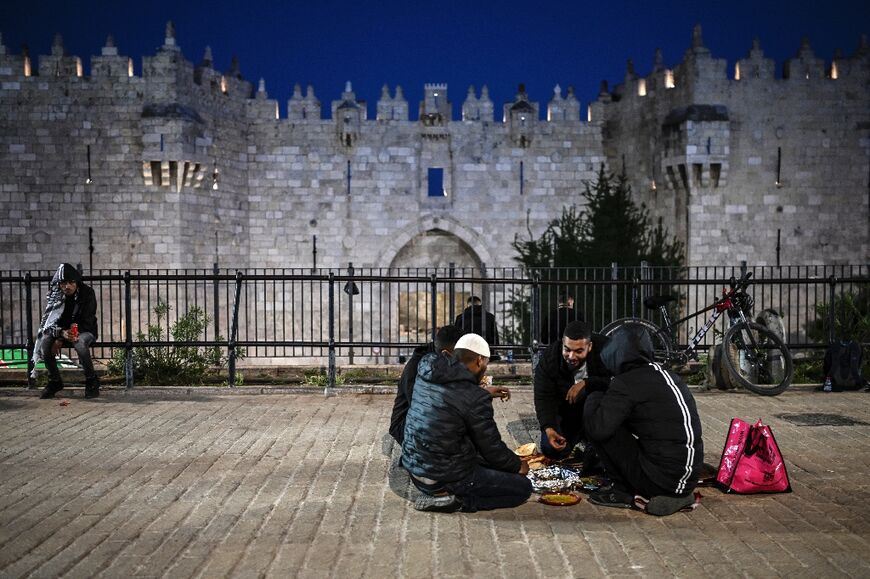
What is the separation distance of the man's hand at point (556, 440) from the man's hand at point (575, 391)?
0.26 m

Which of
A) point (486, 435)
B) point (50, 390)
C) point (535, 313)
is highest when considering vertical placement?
point (535, 313)

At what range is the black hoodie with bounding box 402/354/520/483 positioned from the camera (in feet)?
16.9

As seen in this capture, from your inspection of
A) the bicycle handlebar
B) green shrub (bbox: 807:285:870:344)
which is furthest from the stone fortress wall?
the bicycle handlebar

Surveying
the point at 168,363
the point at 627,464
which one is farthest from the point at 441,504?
the point at 168,363

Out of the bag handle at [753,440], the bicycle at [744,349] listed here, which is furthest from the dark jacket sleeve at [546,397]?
the bicycle at [744,349]

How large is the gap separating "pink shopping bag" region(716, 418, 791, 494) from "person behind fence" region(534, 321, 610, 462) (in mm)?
988

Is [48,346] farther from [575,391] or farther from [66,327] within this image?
[575,391]

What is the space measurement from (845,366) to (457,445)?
7.19 m

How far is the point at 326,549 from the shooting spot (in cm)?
465

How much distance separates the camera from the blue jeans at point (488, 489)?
5309mm

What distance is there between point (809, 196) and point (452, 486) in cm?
1922

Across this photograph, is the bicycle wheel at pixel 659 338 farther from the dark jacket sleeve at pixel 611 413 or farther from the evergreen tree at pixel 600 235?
the evergreen tree at pixel 600 235

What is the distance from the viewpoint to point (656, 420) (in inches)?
203

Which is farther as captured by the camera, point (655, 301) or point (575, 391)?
point (655, 301)
